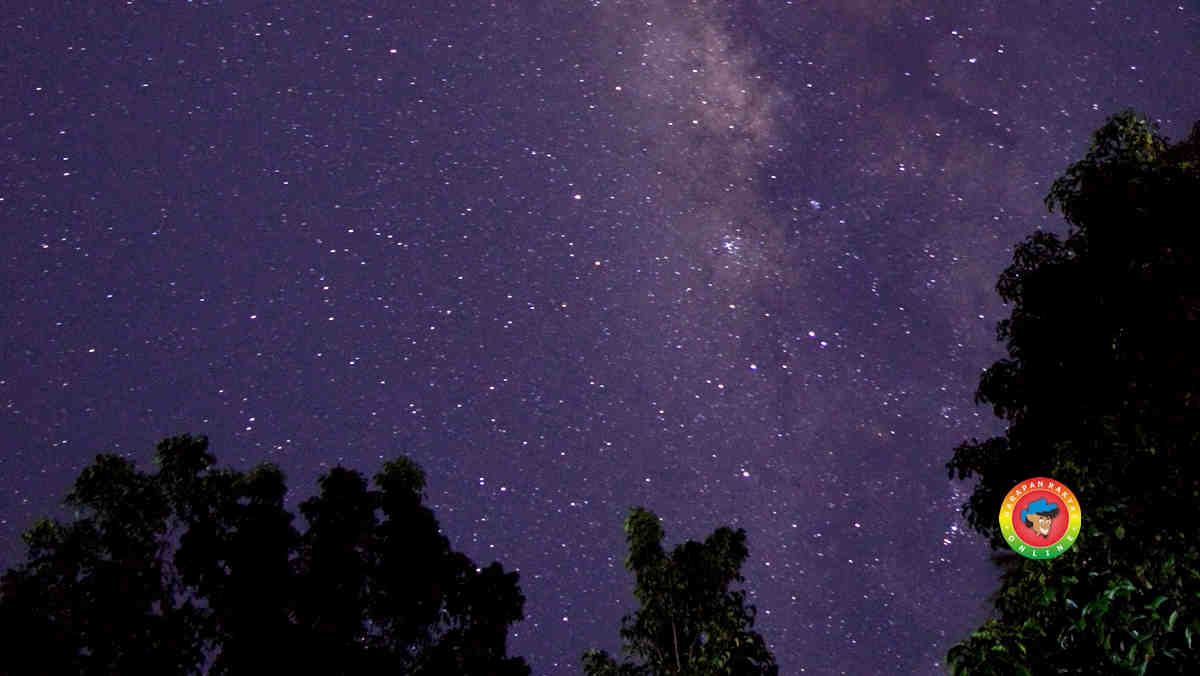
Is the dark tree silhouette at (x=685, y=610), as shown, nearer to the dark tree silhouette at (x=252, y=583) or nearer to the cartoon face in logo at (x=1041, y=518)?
the dark tree silhouette at (x=252, y=583)

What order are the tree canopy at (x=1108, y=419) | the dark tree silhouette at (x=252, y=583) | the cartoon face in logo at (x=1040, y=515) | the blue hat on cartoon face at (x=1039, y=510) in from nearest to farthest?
the tree canopy at (x=1108, y=419) → the cartoon face in logo at (x=1040, y=515) → the blue hat on cartoon face at (x=1039, y=510) → the dark tree silhouette at (x=252, y=583)

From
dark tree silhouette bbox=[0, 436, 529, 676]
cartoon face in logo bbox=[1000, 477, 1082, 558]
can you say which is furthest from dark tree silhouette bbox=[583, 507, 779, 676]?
cartoon face in logo bbox=[1000, 477, 1082, 558]

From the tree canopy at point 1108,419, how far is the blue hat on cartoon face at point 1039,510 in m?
0.27

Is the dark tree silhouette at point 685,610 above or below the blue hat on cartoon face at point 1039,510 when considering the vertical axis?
above

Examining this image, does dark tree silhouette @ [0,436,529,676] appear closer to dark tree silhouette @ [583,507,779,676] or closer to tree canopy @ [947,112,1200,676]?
dark tree silhouette @ [583,507,779,676]

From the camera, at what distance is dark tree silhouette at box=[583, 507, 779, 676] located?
46.7 feet

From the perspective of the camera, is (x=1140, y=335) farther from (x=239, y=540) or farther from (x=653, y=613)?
(x=239, y=540)

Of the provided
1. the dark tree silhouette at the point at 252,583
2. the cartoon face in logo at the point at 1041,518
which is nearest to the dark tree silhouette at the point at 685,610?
the dark tree silhouette at the point at 252,583

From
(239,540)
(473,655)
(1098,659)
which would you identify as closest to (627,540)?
(473,655)

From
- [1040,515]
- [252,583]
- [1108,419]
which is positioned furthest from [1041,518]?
[252,583]

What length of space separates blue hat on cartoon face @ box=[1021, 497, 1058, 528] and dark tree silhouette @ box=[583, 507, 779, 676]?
18.2 feet

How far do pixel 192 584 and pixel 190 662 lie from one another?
1012 mm

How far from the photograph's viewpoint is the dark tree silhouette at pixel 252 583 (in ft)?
44.4

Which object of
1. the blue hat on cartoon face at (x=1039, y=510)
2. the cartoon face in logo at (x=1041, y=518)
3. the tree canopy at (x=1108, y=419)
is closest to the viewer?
the tree canopy at (x=1108, y=419)
